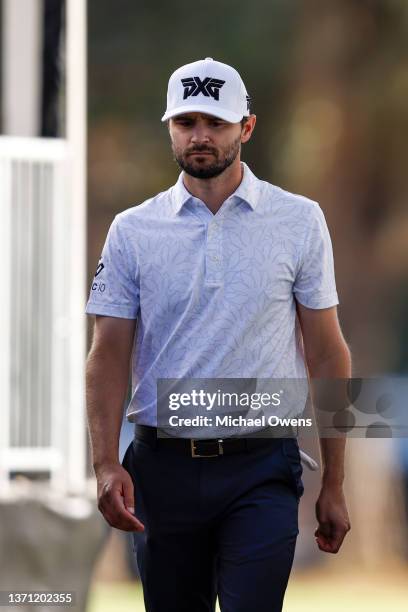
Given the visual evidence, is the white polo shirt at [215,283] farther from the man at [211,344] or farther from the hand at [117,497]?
the hand at [117,497]

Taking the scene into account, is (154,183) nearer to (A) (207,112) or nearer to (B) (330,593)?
(B) (330,593)

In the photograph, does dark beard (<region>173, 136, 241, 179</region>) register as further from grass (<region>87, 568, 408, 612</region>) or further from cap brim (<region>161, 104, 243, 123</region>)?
grass (<region>87, 568, 408, 612</region>)

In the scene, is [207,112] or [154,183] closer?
[207,112]

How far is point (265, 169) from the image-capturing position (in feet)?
28.3

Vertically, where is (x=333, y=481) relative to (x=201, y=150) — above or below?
below

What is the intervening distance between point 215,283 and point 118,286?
0.23 metres

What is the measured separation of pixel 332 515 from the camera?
3.49 m

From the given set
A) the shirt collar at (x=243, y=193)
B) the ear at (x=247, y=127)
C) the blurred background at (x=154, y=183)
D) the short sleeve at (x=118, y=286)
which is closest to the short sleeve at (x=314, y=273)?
the shirt collar at (x=243, y=193)

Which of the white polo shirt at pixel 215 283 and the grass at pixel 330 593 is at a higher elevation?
the white polo shirt at pixel 215 283

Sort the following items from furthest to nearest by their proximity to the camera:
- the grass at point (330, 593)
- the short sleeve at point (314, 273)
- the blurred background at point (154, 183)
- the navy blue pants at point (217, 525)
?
the grass at point (330, 593) < the blurred background at point (154, 183) < the short sleeve at point (314, 273) < the navy blue pants at point (217, 525)

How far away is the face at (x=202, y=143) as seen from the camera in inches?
133

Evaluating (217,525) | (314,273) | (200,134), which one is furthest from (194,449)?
(200,134)

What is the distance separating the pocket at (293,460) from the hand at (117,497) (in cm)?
35

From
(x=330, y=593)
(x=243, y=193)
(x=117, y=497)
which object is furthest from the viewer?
(x=330, y=593)
